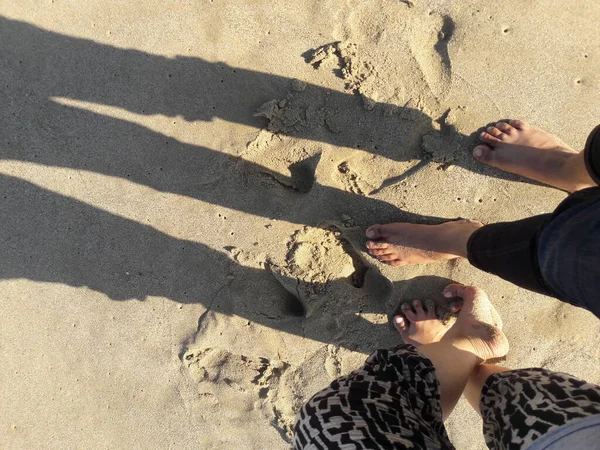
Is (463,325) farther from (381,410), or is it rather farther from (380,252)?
(381,410)

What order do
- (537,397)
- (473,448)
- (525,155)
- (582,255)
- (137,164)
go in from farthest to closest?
(473,448)
(137,164)
(525,155)
(537,397)
(582,255)

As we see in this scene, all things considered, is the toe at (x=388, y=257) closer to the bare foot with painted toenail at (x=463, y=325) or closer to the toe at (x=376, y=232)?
the toe at (x=376, y=232)

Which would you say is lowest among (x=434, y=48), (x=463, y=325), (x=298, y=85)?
(x=463, y=325)

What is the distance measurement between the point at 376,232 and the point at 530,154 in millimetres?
742

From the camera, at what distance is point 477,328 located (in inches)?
75.8

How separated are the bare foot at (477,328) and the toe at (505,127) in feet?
2.36

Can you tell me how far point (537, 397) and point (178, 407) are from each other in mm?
1618

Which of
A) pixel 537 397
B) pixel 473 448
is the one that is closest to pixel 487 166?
pixel 537 397

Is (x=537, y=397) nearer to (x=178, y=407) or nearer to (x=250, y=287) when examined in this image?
(x=250, y=287)

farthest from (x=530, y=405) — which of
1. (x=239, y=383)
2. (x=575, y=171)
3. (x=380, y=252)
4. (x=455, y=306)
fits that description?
(x=239, y=383)

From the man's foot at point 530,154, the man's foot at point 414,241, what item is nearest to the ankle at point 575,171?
the man's foot at point 530,154

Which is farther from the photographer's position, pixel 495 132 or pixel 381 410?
pixel 495 132

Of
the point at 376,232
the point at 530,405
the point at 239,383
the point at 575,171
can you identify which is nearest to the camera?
the point at 530,405

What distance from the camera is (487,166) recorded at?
1.96 m
